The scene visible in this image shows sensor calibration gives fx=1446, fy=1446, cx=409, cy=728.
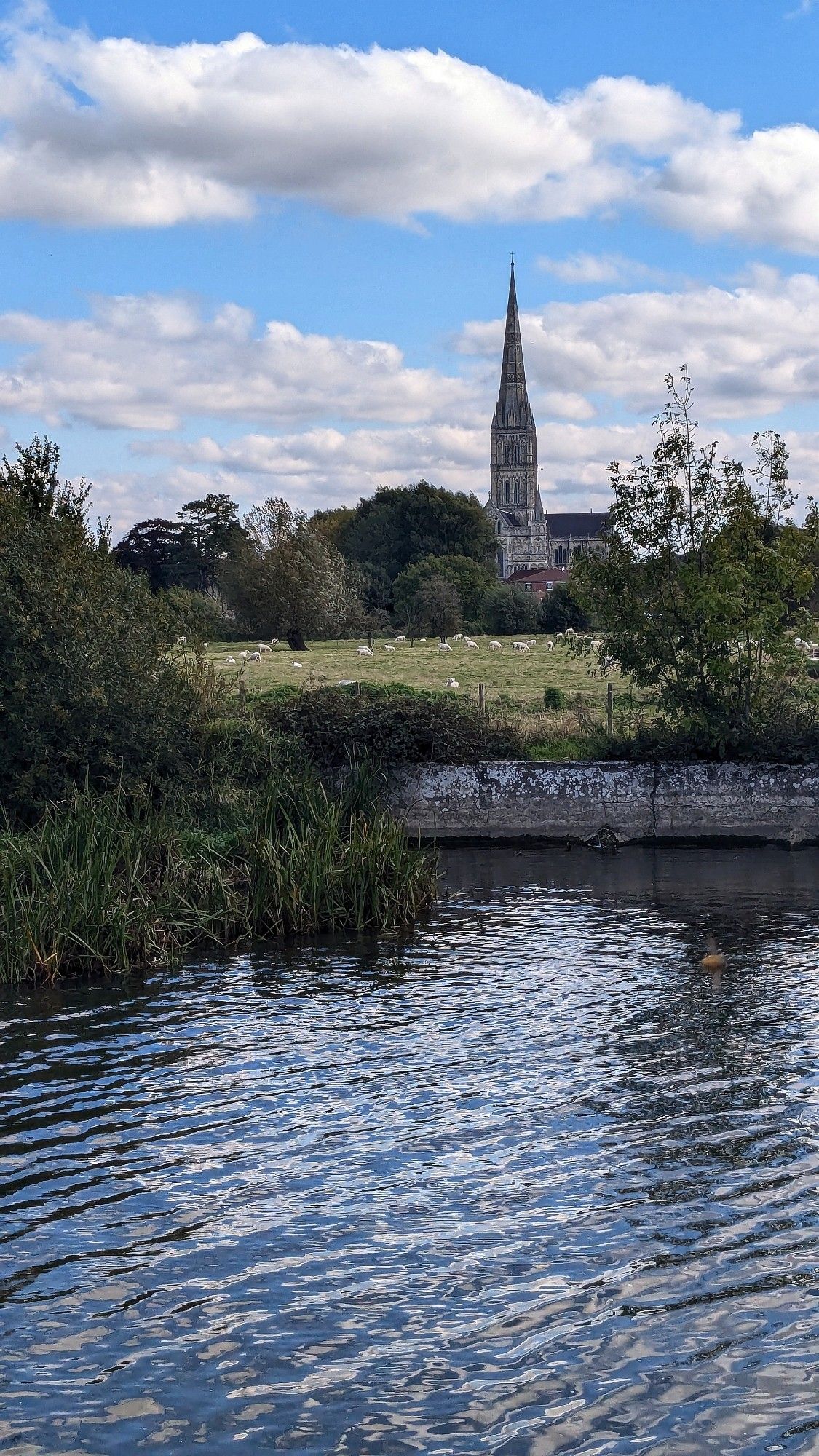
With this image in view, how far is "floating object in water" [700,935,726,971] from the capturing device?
1404 centimetres

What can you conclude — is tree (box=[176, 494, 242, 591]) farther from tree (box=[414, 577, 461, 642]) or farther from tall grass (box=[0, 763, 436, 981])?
tall grass (box=[0, 763, 436, 981])

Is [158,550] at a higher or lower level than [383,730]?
higher

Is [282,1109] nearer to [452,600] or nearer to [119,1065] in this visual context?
[119,1065]

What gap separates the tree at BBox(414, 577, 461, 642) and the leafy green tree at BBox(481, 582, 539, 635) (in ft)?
13.7

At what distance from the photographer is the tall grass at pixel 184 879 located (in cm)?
1434

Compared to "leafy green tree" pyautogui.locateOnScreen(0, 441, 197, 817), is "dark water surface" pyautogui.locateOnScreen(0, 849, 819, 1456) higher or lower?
lower

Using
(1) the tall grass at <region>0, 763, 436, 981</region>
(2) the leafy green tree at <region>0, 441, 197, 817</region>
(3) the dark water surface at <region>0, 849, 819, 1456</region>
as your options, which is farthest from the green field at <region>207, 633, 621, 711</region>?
(3) the dark water surface at <region>0, 849, 819, 1456</region>

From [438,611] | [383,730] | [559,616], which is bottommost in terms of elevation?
[383,730]

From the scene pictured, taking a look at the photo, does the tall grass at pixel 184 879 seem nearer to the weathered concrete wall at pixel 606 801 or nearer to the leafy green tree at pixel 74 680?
the leafy green tree at pixel 74 680

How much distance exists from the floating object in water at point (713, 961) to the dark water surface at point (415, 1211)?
0.64 ft

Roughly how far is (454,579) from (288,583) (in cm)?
3175

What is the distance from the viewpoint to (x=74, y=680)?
19.3m

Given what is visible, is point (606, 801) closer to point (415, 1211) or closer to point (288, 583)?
point (415, 1211)

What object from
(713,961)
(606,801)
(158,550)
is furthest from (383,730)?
(158,550)
